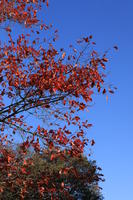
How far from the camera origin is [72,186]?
39031 mm

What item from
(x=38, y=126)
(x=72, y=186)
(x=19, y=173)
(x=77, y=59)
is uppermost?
(x=72, y=186)

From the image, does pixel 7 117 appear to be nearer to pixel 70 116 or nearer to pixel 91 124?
pixel 70 116

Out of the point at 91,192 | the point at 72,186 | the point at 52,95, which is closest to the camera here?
the point at 52,95

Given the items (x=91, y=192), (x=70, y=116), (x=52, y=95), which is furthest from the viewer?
(x=91, y=192)

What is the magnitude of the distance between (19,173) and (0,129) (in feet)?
6.77

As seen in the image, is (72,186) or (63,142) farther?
(72,186)

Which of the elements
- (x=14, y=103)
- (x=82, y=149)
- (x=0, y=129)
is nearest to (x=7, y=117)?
(x=14, y=103)

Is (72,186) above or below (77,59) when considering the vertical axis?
above

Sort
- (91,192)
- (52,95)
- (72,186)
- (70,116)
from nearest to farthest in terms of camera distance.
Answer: (52,95)
(70,116)
(72,186)
(91,192)

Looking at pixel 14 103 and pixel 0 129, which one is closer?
pixel 14 103

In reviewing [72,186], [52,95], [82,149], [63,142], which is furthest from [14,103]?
[72,186]

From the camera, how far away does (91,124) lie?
13.5 metres

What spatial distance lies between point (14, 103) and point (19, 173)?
320cm

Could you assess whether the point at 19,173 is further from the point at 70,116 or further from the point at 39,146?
the point at 70,116
